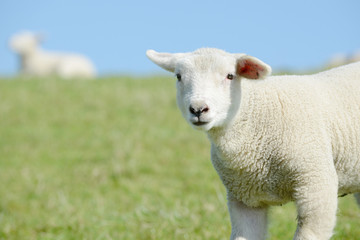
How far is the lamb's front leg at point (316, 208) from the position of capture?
11.7ft

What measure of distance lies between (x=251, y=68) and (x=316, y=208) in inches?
44.9

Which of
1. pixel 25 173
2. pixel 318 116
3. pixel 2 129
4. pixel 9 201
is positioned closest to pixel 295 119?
pixel 318 116

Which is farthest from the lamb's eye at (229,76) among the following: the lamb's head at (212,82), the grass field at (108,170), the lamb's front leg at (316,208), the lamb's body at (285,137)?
the grass field at (108,170)

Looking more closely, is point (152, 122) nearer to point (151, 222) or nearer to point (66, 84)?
point (66, 84)

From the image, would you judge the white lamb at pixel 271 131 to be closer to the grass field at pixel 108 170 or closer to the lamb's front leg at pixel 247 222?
the lamb's front leg at pixel 247 222

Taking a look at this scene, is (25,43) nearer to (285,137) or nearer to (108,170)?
(108,170)

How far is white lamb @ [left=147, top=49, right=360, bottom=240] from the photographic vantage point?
3.64 metres

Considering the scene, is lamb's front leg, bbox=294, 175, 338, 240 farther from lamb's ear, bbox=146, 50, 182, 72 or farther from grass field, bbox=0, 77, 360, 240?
lamb's ear, bbox=146, 50, 182, 72

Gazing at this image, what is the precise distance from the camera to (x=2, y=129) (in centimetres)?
1129

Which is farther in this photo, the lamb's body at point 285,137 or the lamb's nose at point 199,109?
the lamb's body at point 285,137

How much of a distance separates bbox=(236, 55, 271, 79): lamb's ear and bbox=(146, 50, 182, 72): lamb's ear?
567 mm

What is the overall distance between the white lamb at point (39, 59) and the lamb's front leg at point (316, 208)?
2296 cm

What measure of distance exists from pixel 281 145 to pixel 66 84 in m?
11.7

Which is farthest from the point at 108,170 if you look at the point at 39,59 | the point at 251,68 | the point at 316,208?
the point at 39,59
